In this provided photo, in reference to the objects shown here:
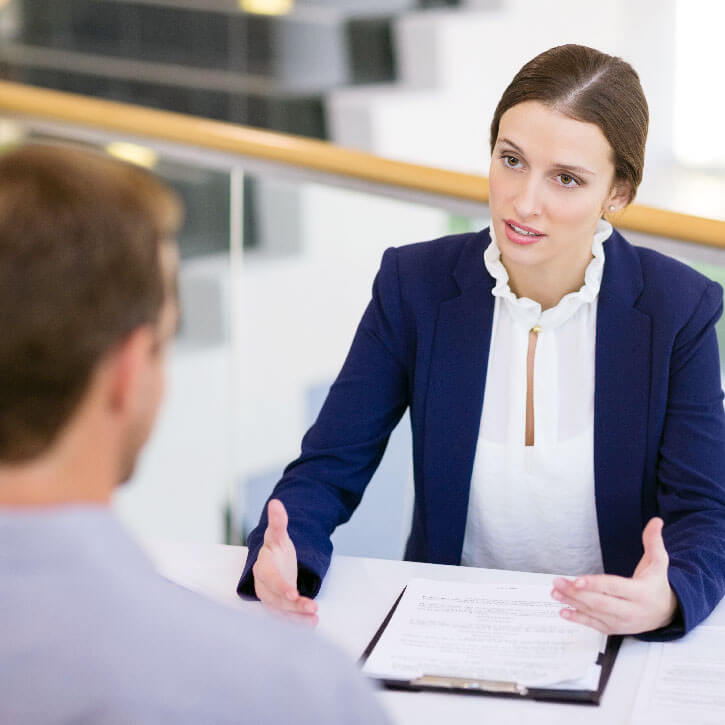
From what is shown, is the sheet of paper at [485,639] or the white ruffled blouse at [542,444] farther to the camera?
the white ruffled blouse at [542,444]

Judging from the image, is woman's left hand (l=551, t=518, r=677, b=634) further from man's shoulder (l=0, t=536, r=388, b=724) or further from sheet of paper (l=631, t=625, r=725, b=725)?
man's shoulder (l=0, t=536, r=388, b=724)

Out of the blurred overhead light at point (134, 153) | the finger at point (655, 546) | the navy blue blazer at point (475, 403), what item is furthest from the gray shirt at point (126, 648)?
the blurred overhead light at point (134, 153)

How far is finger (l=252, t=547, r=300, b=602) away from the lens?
1.41 meters

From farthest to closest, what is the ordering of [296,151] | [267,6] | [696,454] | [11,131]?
[267,6] < [11,131] < [296,151] < [696,454]

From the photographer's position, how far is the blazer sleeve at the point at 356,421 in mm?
1688

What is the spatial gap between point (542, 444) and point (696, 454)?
0.75 ft

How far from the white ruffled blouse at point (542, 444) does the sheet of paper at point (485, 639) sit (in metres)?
0.32

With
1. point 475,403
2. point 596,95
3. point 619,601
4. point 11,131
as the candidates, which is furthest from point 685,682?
point 11,131

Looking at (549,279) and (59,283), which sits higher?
(59,283)

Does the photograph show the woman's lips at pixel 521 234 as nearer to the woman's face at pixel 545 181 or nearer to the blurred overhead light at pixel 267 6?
the woman's face at pixel 545 181

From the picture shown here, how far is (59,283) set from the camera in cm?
69

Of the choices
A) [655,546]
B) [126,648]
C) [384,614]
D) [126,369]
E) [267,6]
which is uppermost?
[267,6]

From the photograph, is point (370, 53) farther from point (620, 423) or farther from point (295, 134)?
point (620, 423)

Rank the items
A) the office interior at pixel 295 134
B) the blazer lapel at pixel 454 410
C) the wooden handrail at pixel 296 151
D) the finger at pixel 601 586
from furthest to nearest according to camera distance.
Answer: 1. the office interior at pixel 295 134
2. the wooden handrail at pixel 296 151
3. the blazer lapel at pixel 454 410
4. the finger at pixel 601 586
